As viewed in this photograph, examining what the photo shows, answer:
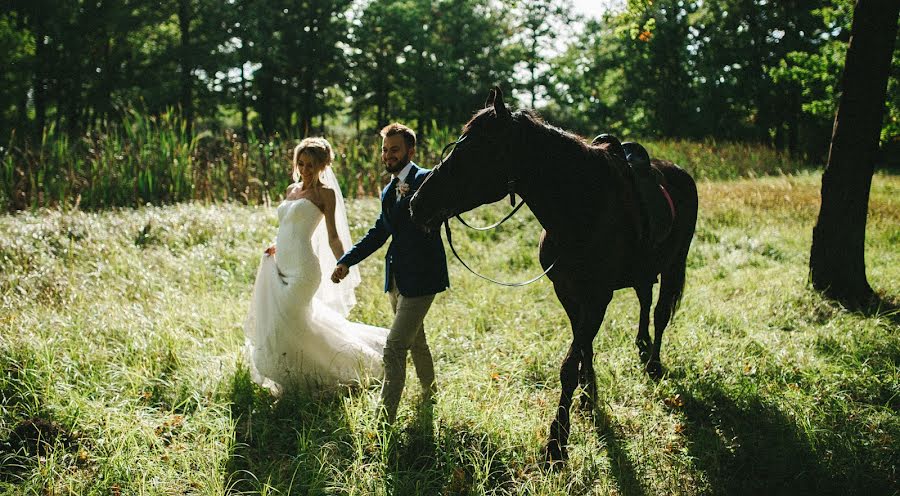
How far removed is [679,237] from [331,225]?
282 centimetres

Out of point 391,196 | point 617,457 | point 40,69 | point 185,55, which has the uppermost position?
point 185,55

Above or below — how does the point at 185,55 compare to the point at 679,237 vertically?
above

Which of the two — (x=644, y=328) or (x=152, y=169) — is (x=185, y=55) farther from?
(x=644, y=328)

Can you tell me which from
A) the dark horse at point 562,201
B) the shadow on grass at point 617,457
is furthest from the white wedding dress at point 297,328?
the shadow on grass at point 617,457

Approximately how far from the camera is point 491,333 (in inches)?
199

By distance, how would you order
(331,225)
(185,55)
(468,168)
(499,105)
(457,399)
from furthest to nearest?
(185,55) < (331,225) < (457,399) < (468,168) < (499,105)

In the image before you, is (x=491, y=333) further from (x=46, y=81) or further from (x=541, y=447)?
(x=46, y=81)

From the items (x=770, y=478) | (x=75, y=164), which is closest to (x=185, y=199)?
(x=75, y=164)

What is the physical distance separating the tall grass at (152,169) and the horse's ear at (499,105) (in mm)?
7527

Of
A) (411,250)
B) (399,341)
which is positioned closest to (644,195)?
(411,250)

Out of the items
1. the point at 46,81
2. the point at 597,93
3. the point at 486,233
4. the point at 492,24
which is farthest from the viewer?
the point at 597,93

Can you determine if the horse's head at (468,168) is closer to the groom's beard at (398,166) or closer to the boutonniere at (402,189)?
the boutonniere at (402,189)

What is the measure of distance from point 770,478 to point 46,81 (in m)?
27.0

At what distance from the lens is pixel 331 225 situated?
395 cm
